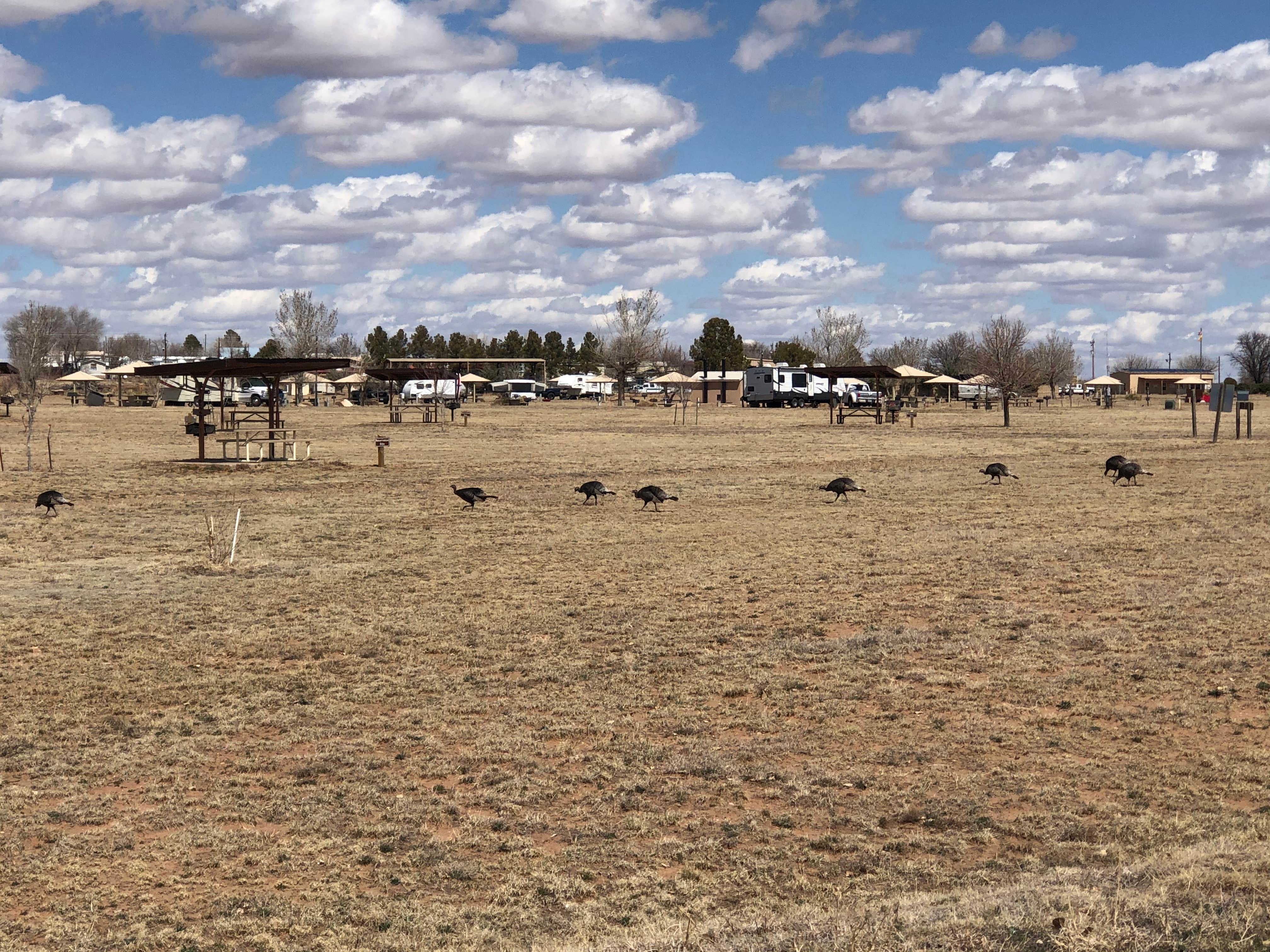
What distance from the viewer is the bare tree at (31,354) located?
40.4 meters

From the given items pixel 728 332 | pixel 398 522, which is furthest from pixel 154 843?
pixel 728 332

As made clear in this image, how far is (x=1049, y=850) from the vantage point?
6.64m

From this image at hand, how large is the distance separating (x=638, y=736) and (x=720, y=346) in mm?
118346

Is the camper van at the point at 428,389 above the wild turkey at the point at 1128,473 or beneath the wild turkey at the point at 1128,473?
above

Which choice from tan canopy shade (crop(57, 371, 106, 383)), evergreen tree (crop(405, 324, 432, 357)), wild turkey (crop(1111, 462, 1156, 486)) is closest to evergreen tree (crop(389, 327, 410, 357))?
evergreen tree (crop(405, 324, 432, 357))

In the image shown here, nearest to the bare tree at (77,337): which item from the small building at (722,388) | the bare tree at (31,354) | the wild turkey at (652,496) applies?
the bare tree at (31,354)

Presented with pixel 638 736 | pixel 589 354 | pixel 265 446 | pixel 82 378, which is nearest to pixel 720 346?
pixel 589 354

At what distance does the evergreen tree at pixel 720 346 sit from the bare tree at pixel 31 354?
57.3m

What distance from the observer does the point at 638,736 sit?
8.72 m

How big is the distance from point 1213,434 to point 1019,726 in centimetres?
3826

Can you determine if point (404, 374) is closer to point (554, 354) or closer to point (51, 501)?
point (51, 501)

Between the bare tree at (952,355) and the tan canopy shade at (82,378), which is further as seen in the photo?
the bare tree at (952,355)

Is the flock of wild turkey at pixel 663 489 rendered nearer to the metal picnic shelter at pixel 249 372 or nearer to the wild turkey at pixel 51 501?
the wild turkey at pixel 51 501

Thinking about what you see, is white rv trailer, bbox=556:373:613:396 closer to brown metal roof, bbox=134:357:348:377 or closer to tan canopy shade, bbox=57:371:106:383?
tan canopy shade, bbox=57:371:106:383
